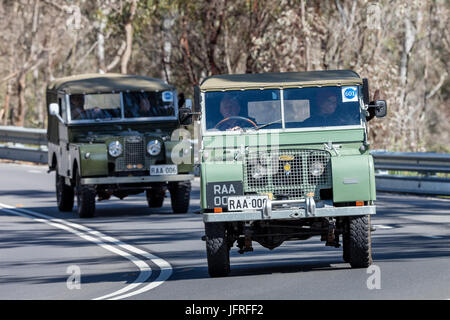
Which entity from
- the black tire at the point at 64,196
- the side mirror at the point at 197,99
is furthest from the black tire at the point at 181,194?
the side mirror at the point at 197,99

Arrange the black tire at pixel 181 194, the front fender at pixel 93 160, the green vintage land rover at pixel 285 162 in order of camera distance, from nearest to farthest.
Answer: the green vintage land rover at pixel 285 162
the front fender at pixel 93 160
the black tire at pixel 181 194

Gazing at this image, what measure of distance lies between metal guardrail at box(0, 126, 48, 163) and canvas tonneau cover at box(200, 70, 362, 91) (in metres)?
20.4

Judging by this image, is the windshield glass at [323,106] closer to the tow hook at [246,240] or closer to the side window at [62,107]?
the tow hook at [246,240]

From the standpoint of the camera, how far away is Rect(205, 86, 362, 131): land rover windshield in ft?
43.4

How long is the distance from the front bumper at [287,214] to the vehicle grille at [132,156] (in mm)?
8354

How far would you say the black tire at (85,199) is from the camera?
2016 centimetres

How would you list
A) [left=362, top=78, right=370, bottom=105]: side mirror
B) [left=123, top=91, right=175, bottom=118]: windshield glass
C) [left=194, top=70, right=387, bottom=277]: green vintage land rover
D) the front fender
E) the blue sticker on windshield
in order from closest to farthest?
1. [left=194, top=70, right=387, bottom=277]: green vintage land rover
2. [left=362, top=78, right=370, bottom=105]: side mirror
3. the front fender
4. [left=123, top=91, right=175, bottom=118]: windshield glass
5. the blue sticker on windshield

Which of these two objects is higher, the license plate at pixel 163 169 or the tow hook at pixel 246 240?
the license plate at pixel 163 169

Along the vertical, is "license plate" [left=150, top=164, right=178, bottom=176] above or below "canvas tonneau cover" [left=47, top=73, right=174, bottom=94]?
below

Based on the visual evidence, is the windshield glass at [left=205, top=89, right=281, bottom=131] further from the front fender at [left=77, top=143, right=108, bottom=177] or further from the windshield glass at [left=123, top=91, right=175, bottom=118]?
the windshield glass at [left=123, top=91, right=175, bottom=118]

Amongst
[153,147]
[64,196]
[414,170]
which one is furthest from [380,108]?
[414,170]

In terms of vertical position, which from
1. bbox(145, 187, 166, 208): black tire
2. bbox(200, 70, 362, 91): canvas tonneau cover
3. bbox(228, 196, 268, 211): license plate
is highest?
bbox(200, 70, 362, 91): canvas tonneau cover

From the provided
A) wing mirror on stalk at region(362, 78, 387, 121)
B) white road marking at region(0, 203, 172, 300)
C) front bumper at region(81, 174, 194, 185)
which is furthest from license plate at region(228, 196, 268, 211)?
front bumper at region(81, 174, 194, 185)
